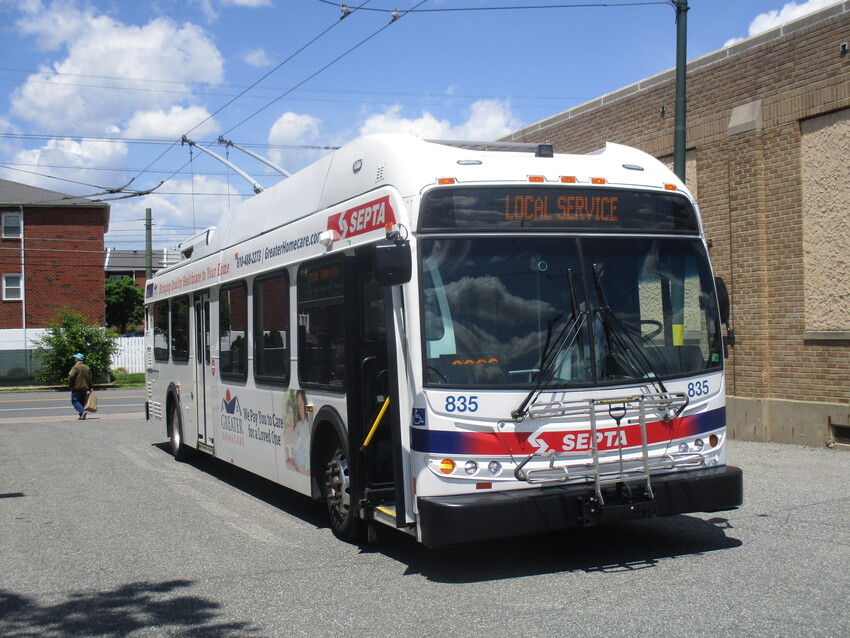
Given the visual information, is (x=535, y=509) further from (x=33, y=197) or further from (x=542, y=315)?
(x=33, y=197)

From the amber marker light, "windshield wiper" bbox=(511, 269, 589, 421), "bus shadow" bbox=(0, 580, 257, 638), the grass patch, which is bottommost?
the grass patch

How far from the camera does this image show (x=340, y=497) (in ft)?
25.5

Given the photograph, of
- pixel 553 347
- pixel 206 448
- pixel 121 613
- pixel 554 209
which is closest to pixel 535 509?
pixel 553 347

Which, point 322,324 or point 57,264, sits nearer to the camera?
point 322,324

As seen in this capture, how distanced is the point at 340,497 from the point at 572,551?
1954 millimetres

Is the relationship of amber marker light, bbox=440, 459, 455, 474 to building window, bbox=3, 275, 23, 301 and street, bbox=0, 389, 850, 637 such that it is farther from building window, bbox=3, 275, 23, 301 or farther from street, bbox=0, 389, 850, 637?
building window, bbox=3, 275, 23, 301

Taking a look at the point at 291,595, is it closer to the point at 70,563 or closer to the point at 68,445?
the point at 70,563

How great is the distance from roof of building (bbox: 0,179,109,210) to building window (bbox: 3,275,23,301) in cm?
372

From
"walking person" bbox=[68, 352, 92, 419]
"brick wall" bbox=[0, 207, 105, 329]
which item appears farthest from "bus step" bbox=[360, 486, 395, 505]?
"brick wall" bbox=[0, 207, 105, 329]

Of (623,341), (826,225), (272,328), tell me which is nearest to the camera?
(623,341)

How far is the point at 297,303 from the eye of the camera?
8.59m

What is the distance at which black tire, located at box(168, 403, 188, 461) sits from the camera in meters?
13.7

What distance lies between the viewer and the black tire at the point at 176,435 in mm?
13656

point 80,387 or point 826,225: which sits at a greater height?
point 826,225
